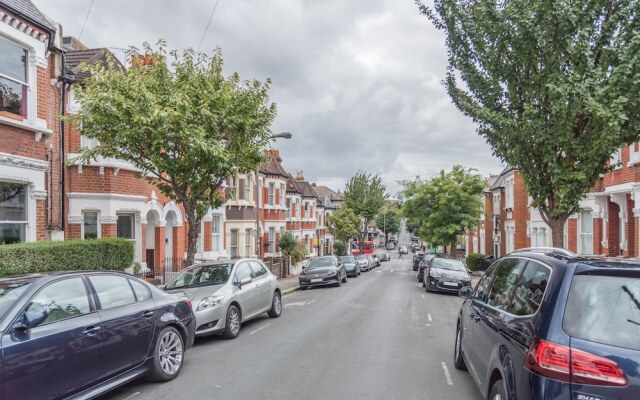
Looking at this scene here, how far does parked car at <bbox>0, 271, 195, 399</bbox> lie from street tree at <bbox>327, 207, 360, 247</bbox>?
138ft

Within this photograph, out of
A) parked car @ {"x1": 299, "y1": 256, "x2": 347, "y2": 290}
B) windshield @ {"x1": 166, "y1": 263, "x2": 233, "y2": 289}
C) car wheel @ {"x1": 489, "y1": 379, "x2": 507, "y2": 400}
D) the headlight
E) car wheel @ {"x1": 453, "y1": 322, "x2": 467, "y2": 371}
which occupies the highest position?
windshield @ {"x1": 166, "y1": 263, "x2": 233, "y2": 289}

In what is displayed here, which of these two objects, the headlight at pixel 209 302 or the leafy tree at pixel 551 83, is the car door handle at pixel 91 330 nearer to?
the headlight at pixel 209 302

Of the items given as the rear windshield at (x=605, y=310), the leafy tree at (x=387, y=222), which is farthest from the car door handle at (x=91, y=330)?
the leafy tree at (x=387, y=222)

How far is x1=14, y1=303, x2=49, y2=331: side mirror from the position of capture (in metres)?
4.29

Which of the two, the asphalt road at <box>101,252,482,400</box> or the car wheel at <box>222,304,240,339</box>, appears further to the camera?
the car wheel at <box>222,304,240,339</box>

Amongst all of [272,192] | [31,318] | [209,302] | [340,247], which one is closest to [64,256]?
[209,302]

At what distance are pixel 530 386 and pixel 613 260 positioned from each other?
1424 millimetres

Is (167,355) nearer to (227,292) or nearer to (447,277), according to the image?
(227,292)

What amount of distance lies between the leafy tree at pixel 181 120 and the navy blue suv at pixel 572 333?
7.56m

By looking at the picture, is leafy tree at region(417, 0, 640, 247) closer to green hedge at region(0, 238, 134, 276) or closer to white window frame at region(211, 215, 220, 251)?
green hedge at region(0, 238, 134, 276)

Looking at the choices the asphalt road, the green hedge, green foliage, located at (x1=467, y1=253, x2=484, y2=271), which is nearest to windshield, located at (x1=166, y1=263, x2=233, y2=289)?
the asphalt road

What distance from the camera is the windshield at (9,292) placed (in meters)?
4.48

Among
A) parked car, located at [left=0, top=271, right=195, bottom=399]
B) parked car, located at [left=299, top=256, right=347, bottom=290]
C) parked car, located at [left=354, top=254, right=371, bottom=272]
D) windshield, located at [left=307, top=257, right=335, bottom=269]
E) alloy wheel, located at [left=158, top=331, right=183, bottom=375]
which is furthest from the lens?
parked car, located at [left=354, top=254, right=371, bottom=272]

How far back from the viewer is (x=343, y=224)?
48688 mm
